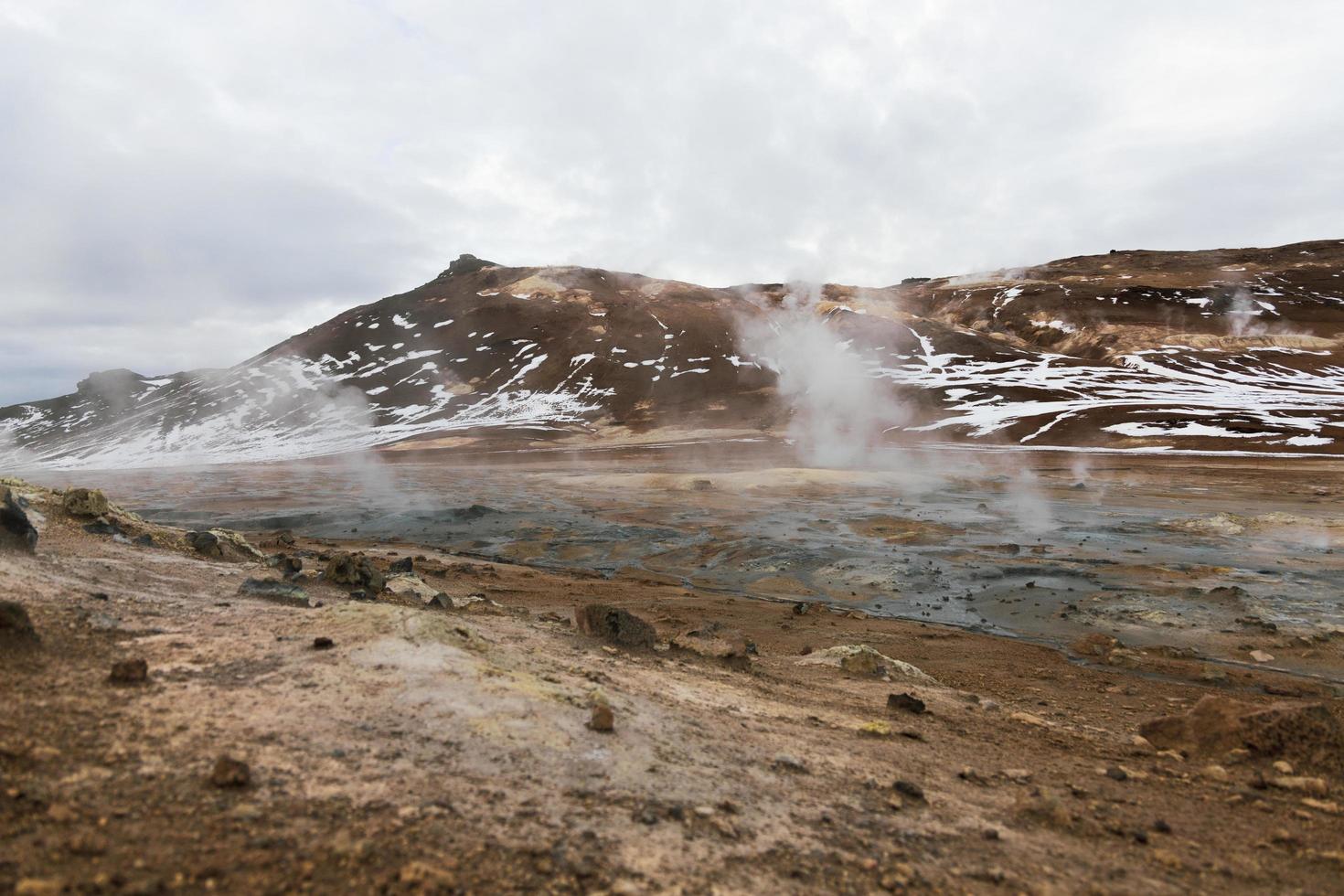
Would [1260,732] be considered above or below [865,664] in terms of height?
above

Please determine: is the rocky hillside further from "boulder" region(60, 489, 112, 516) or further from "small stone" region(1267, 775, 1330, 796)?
"boulder" region(60, 489, 112, 516)

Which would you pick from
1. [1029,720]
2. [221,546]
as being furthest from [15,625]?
[1029,720]

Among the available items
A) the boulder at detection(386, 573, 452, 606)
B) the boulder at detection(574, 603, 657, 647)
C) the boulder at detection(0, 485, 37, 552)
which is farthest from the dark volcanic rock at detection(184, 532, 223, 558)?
the boulder at detection(574, 603, 657, 647)

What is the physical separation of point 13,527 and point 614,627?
22.5 feet

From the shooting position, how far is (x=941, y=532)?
21812 millimetres

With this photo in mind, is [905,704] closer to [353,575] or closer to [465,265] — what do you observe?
[353,575]

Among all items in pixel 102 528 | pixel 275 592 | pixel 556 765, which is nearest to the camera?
pixel 556 765

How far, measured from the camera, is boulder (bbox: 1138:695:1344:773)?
19.7 feet

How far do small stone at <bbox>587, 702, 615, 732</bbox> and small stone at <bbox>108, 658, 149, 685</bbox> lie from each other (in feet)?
9.93

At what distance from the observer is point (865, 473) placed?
3966 centimetres

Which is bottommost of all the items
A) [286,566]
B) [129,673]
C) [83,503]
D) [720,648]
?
[720,648]

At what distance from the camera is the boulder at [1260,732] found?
6.00 metres

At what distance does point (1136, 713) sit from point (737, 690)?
461cm

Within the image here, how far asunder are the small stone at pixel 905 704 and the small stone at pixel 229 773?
19.2ft
